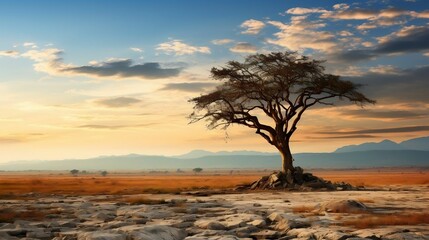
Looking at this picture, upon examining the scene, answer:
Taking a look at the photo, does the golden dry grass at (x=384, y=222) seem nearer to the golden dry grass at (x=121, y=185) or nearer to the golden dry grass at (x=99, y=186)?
the golden dry grass at (x=121, y=185)

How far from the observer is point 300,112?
42.2 meters

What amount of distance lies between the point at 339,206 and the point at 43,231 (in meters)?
10.7

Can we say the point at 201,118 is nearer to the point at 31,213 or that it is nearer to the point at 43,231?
the point at 31,213

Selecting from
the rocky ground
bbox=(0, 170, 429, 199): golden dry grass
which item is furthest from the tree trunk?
the rocky ground

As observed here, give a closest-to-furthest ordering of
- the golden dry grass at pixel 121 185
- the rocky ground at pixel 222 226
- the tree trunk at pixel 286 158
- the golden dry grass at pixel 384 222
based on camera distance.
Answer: the rocky ground at pixel 222 226
the golden dry grass at pixel 384 222
the tree trunk at pixel 286 158
the golden dry grass at pixel 121 185

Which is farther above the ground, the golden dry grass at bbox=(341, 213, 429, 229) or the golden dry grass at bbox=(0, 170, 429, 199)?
the golden dry grass at bbox=(341, 213, 429, 229)

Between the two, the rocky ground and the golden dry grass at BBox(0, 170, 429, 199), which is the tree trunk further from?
the rocky ground

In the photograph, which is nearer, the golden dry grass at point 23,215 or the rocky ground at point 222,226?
the rocky ground at point 222,226

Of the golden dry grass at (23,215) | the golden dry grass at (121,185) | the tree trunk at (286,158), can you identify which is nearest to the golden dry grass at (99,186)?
the golden dry grass at (121,185)

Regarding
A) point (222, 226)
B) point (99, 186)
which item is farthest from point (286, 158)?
point (99, 186)

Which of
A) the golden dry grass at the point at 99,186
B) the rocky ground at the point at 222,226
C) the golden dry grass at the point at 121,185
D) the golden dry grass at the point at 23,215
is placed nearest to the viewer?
the rocky ground at the point at 222,226

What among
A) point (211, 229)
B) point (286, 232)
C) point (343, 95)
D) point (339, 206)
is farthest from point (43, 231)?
point (343, 95)

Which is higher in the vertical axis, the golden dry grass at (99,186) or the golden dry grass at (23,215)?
the golden dry grass at (23,215)

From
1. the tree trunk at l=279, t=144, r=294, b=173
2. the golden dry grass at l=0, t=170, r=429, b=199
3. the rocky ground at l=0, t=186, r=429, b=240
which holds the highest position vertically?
the tree trunk at l=279, t=144, r=294, b=173
